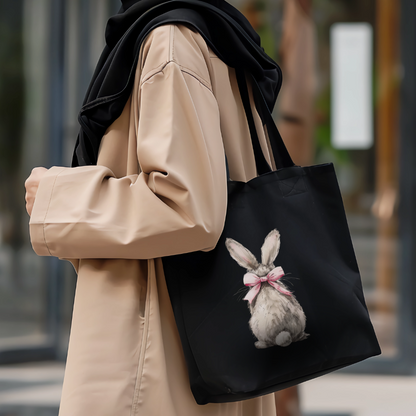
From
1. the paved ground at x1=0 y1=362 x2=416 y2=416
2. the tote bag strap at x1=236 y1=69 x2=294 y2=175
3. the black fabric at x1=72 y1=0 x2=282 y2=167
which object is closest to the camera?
the black fabric at x1=72 y1=0 x2=282 y2=167

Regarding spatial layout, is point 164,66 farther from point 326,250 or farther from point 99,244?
point 326,250

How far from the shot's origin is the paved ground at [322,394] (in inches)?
121

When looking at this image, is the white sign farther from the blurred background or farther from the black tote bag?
the black tote bag

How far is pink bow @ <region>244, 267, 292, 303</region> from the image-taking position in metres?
0.94

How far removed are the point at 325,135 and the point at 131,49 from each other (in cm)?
291

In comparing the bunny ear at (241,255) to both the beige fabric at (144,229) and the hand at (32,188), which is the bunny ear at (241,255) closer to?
the beige fabric at (144,229)

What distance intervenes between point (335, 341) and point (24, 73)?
3.67 meters

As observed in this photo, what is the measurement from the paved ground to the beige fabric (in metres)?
2.39

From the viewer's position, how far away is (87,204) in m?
0.92

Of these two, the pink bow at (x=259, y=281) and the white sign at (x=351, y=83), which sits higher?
the white sign at (x=351, y=83)

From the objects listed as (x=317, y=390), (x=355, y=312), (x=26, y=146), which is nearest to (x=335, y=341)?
(x=355, y=312)

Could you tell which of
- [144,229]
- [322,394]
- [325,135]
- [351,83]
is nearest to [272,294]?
[144,229]

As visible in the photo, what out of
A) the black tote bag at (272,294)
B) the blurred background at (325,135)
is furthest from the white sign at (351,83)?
the black tote bag at (272,294)

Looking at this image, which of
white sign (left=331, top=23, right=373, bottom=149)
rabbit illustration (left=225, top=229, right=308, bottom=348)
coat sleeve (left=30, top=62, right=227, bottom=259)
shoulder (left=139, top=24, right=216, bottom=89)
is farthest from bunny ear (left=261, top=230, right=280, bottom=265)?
white sign (left=331, top=23, right=373, bottom=149)
